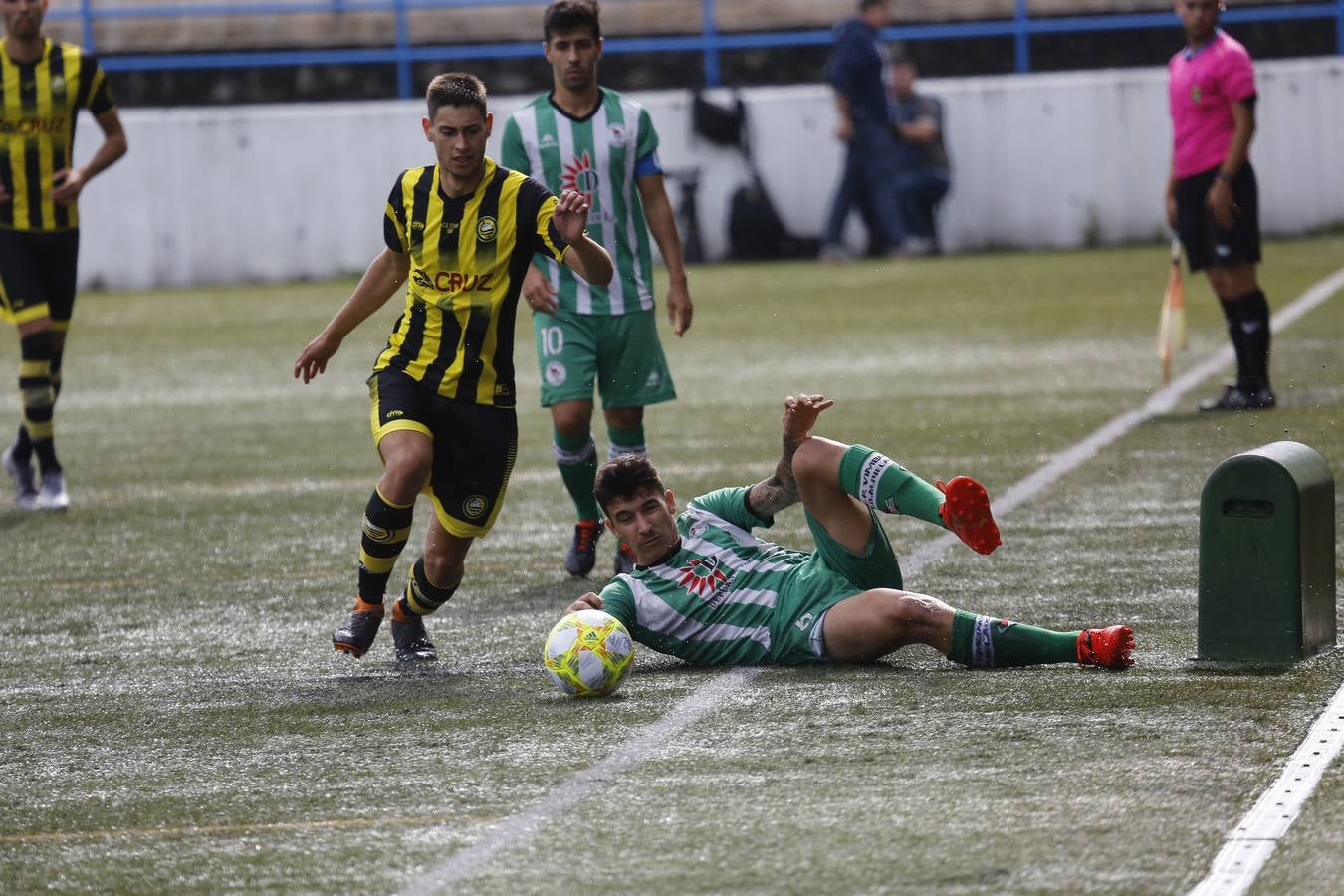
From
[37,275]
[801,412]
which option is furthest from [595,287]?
[37,275]

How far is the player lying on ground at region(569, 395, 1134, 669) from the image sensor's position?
544cm

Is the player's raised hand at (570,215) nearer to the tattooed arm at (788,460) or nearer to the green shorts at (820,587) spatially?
the tattooed arm at (788,460)

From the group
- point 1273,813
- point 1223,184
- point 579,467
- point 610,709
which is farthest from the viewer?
point 1223,184

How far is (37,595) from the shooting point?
7.37 m

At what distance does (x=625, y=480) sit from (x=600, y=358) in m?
1.97

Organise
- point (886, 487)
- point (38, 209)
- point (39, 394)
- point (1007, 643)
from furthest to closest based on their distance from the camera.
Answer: point (38, 209) < point (39, 394) < point (886, 487) < point (1007, 643)

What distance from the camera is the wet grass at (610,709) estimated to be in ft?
13.1

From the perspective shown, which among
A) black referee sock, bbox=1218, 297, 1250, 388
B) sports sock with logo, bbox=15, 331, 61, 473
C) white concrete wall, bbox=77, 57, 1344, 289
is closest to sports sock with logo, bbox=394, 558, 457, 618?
sports sock with logo, bbox=15, 331, 61, 473

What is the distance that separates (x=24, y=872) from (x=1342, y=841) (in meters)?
2.38

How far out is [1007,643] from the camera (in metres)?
5.38

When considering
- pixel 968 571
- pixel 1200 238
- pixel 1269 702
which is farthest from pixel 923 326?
pixel 1269 702

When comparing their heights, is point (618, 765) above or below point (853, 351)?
above

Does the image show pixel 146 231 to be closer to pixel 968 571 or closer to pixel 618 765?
pixel 968 571

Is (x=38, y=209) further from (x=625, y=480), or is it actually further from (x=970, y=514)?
(x=970, y=514)
